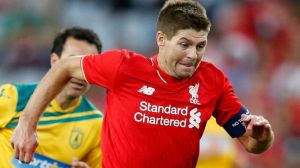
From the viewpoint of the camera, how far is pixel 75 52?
21.7ft

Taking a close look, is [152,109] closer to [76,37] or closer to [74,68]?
[74,68]

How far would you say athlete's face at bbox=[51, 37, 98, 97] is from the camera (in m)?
6.35

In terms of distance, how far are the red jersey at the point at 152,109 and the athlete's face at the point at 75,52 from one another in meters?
0.98

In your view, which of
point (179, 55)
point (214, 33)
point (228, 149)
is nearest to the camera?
point (179, 55)

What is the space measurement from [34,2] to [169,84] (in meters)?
8.93

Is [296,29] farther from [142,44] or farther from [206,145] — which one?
[206,145]

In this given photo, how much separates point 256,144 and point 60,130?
5.90 ft

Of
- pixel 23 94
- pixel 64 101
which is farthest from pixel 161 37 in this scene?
pixel 64 101

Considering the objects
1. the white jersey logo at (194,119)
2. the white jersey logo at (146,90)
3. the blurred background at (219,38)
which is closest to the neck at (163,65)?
the white jersey logo at (146,90)

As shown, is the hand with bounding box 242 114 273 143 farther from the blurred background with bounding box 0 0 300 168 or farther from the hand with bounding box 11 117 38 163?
the blurred background with bounding box 0 0 300 168

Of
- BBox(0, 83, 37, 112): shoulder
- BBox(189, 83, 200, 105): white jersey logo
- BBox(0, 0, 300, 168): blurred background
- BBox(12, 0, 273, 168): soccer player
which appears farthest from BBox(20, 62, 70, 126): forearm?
BBox(0, 0, 300, 168): blurred background

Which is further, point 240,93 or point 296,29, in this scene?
point 296,29

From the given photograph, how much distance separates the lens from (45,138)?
643 centimetres

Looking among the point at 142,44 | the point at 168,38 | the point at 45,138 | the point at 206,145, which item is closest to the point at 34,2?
the point at 142,44
